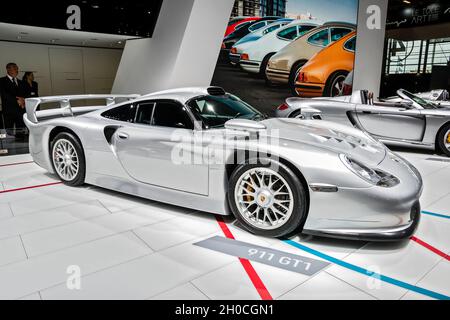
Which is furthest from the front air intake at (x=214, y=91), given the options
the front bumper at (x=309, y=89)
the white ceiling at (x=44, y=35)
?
the front bumper at (x=309, y=89)

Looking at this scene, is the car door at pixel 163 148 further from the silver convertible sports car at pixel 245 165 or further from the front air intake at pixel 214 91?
the front air intake at pixel 214 91

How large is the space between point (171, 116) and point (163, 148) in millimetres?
322

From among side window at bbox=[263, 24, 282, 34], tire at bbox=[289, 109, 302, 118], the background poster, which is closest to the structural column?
the background poster

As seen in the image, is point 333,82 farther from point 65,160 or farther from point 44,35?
point 65,160

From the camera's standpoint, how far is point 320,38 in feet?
32.5

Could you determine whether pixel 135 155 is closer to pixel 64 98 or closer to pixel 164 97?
pixel 164 97

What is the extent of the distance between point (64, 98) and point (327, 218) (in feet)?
10.6

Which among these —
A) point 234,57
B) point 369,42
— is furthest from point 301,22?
point 369,42

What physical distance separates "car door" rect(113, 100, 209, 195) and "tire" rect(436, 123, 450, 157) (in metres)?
4.37

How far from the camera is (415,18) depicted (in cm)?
1292
